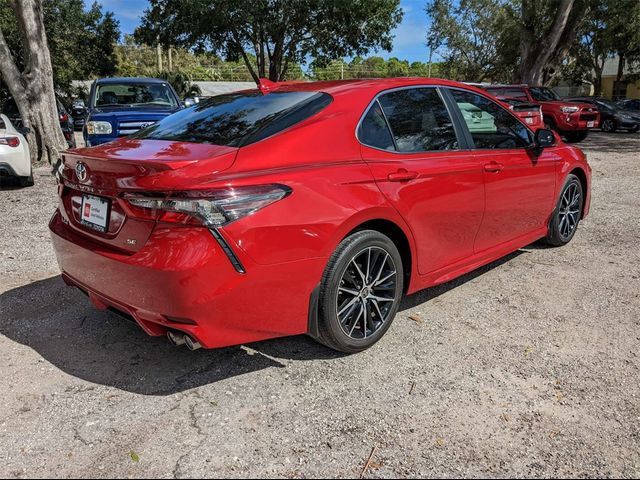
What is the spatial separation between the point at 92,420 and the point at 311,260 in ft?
4.54

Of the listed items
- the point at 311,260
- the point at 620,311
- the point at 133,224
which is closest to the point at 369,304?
the point at 311,260

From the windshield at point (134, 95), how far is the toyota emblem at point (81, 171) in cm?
812

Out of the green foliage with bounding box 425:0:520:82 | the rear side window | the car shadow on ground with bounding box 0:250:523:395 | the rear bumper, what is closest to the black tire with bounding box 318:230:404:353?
the rear bumper

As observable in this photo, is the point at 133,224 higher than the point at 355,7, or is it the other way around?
the point at 355,7

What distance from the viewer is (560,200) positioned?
5121mm

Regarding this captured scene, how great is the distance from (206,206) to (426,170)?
159cm

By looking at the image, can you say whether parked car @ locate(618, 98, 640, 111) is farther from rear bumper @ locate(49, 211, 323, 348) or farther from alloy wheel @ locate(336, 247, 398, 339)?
rear bumper @ locate(49, 211, 323, 348)

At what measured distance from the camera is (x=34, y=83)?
1096cm

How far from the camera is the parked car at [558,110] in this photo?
1548 cm

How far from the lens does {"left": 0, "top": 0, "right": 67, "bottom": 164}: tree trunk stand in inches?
420

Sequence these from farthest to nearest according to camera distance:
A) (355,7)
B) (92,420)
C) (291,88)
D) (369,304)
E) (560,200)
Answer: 1. (355,7)
2. (560,200)
3. (291,88)
4. (369,304)
5. (92,420)

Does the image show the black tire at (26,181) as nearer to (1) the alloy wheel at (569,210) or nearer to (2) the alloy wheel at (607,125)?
(1) the alloy wheel at (569,210)

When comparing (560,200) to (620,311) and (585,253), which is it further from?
(620,311)

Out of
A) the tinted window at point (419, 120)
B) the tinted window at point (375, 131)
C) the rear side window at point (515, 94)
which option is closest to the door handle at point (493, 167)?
the tinted window at point (419, 120)
